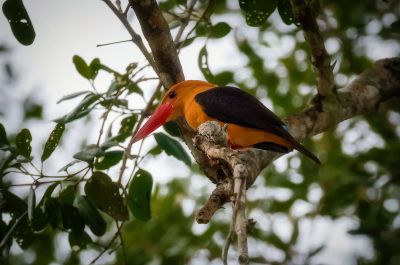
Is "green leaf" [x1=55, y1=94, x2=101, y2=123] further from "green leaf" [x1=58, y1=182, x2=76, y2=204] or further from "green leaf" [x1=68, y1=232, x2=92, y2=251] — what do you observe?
"green leaf" [x1=68, y1=232, x2=92, y2=251]

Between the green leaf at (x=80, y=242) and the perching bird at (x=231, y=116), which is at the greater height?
the perching bird at (x=231, y=116)

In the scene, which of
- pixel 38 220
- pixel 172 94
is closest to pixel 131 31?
pixel 172 94

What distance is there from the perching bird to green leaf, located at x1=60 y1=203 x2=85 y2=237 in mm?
688

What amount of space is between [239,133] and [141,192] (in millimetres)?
805

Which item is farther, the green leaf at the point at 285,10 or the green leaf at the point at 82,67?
the green leaf at the point at 82,67

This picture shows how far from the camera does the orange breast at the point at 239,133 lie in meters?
3.29

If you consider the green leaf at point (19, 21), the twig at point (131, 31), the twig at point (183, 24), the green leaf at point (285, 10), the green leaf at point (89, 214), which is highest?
the green leaf at point (19, 21)

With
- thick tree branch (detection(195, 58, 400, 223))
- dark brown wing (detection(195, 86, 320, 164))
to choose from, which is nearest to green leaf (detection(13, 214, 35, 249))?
thick tree branch (detection(195, 58, 400, 223))

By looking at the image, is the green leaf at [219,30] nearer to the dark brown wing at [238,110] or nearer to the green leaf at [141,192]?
the dark brown wing at [238,110]

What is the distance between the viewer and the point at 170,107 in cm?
369

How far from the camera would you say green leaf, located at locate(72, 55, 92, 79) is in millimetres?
3410

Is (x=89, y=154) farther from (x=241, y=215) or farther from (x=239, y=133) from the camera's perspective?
(x=241, y=215)

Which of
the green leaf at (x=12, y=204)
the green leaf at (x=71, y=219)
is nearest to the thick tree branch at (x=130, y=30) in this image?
the green leaf at (x=71, y=219)

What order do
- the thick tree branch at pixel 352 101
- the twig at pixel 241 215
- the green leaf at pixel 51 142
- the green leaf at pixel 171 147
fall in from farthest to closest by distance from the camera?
the thick tree branch at pixel 352 101 < the green leaf at pixel 171 147 < the green leaf at pixel 51 142 < the twig at pixel 241 215
